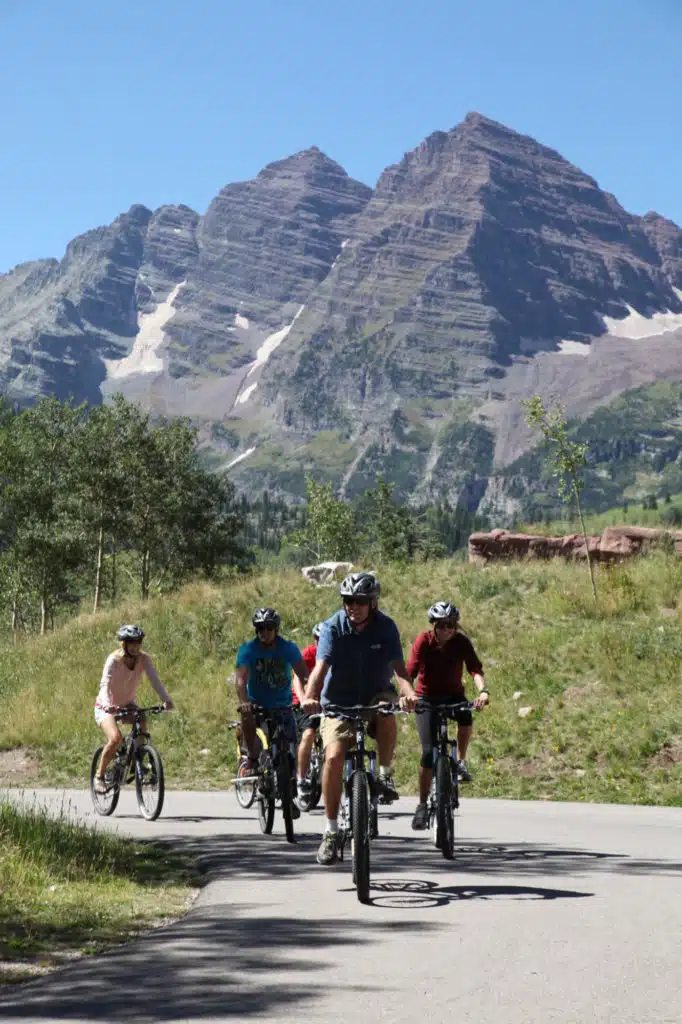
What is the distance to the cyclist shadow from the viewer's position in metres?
8.44

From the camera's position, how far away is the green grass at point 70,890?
24.5 feet

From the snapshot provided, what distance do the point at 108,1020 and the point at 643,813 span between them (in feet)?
35.1

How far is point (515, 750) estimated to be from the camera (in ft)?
63.8

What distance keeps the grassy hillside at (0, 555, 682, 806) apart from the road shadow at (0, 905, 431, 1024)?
1023cm

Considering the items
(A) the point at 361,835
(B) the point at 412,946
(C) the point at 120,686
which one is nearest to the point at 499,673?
(C) the point at 120,686

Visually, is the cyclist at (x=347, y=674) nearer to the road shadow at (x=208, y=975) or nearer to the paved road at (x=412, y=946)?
the paved road at (x=412, y=946)

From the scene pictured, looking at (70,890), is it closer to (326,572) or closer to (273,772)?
(273,772)

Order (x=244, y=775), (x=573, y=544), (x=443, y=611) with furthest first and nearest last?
1. (x=573, y=544)
2. (x=244, y=775)
3. (x=443, y=611)

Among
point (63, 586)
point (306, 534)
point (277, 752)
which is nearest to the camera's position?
point (277, 752)

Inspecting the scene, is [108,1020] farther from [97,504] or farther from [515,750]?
[97,504]

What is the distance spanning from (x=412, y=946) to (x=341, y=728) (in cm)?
241

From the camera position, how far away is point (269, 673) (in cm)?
1288

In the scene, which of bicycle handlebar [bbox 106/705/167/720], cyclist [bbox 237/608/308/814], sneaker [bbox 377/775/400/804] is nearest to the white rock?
bicycle handlebar [bbox 106/705/167/720]

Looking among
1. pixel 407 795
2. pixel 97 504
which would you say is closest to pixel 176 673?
pixel 407 795
